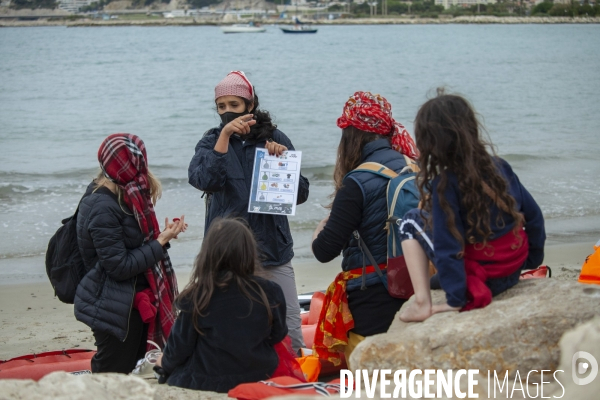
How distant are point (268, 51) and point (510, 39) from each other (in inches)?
1115

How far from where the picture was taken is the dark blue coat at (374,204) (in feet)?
11.6

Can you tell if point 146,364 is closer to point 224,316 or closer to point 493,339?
point 224,316

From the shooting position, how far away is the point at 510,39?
75062 millimetres

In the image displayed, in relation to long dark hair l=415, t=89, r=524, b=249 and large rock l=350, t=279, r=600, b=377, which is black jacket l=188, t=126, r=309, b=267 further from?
long dark hair l=415, t=89, r=524, b=249

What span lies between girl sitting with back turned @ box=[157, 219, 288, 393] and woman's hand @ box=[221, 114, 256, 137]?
2.90 ft

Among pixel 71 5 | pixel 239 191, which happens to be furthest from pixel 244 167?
pixel 71 5

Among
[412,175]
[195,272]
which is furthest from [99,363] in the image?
[412,175]

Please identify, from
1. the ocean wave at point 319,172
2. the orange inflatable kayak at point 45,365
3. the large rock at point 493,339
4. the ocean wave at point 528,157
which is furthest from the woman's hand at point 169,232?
the ocean wave at point 528,157

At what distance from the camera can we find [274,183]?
4207 millimetres

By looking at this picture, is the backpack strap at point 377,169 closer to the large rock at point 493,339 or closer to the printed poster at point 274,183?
the printed poster at point 274,183

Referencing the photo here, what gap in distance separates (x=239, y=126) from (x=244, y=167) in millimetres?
301

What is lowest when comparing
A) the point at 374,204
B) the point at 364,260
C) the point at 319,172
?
the point at 319,172

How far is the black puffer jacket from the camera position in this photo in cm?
402

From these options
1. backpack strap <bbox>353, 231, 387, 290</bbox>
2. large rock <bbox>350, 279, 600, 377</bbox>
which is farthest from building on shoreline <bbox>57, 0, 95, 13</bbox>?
large rock <bbox>350, 279, 600, 377</bbox>
